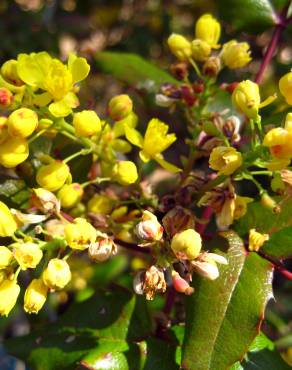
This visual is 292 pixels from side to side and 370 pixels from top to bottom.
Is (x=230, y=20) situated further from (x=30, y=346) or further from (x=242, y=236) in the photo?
(x=30, y=346)

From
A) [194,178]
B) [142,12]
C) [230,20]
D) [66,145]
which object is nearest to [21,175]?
[66,145]

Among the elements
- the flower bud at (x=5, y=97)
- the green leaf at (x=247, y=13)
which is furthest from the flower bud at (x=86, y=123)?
the green leaf at (x=247, y=13)

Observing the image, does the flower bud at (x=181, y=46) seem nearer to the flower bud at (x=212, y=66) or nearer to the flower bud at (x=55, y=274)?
the flower bud at (x=212, y=66)

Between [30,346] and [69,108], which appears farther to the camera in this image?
[30,346]

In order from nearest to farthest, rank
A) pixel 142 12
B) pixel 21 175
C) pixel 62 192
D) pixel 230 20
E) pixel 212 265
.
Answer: pixel 212 265 < pixel 62 192 < pixel 21 175 < pixel 230 20 < pixel 142 12

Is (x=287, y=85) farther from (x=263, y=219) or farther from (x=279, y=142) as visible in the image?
(x=263, y=219)

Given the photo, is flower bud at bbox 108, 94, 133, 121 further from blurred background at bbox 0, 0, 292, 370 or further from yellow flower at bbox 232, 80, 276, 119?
blurred background at bbox 0, 0, 292, 370

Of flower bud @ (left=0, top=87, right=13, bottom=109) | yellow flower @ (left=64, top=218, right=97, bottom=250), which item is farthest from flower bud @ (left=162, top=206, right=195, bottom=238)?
flower bud @ (left=0, top=87, right=13, bottom=109)
